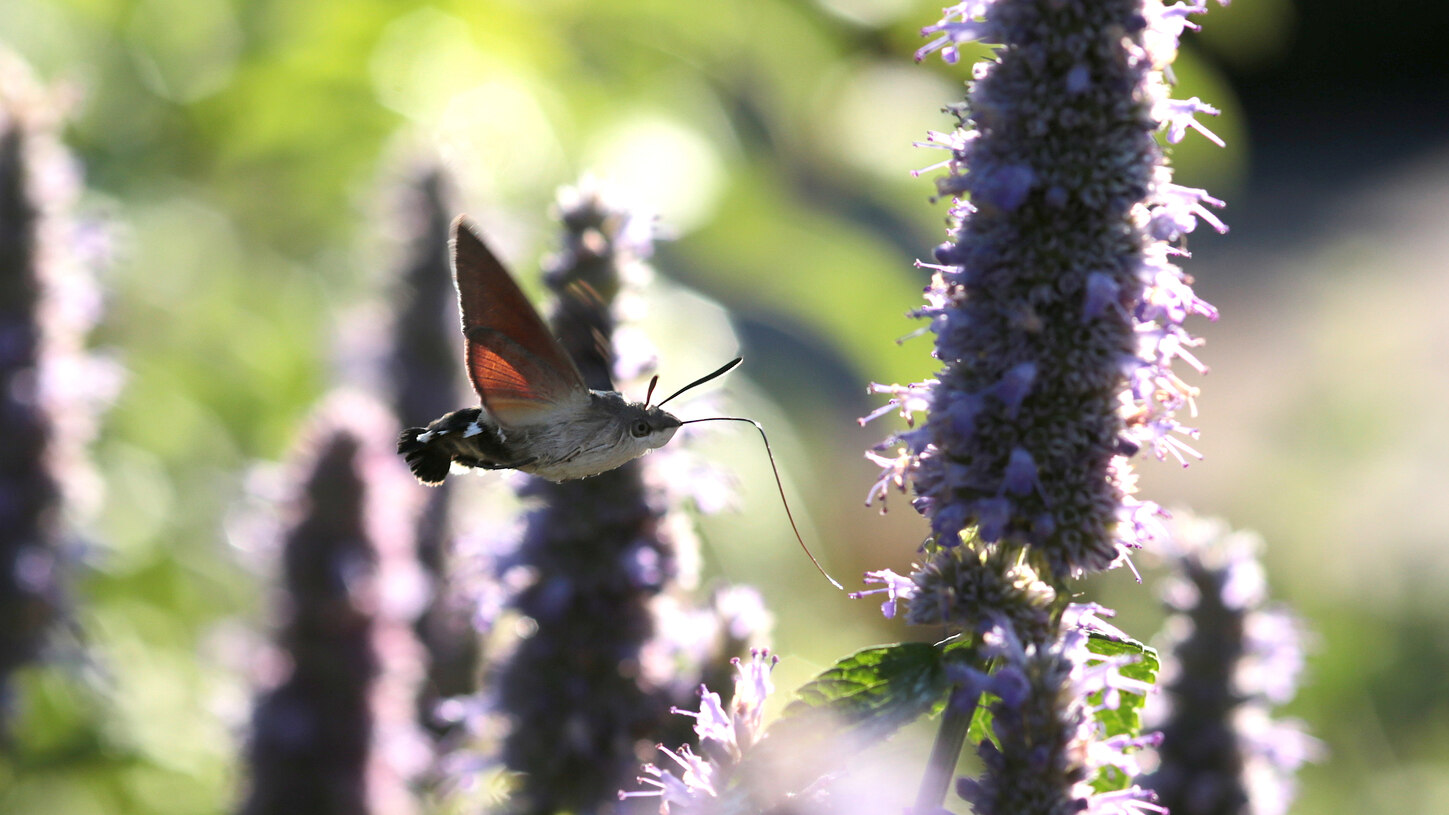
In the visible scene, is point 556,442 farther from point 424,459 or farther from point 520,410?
point 424,459

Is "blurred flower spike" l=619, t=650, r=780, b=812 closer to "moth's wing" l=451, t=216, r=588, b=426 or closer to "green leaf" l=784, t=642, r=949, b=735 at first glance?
"green leaf" l=784, t=642, r=949, b=735

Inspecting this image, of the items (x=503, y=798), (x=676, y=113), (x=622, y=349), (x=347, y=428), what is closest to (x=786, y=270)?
(x=676, y=113)

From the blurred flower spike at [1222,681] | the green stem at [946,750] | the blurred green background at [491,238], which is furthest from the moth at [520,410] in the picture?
the blurred flower spike at [1222,681]

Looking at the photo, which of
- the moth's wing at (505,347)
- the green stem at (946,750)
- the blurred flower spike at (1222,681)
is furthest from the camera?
the blurred flower spike at (1222,681)

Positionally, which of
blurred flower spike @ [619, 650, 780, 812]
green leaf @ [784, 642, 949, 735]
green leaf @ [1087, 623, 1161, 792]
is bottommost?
blurred flower spike @ [619, 650, 780, 812]

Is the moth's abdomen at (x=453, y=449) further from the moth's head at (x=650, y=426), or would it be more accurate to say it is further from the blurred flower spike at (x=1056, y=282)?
the blurred flower spike at (x=1056, y=282)

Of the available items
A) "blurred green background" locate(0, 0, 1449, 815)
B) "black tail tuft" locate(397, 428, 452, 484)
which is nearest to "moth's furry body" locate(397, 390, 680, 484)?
"black tail tuft" locate(397, 428, 452, 484)
